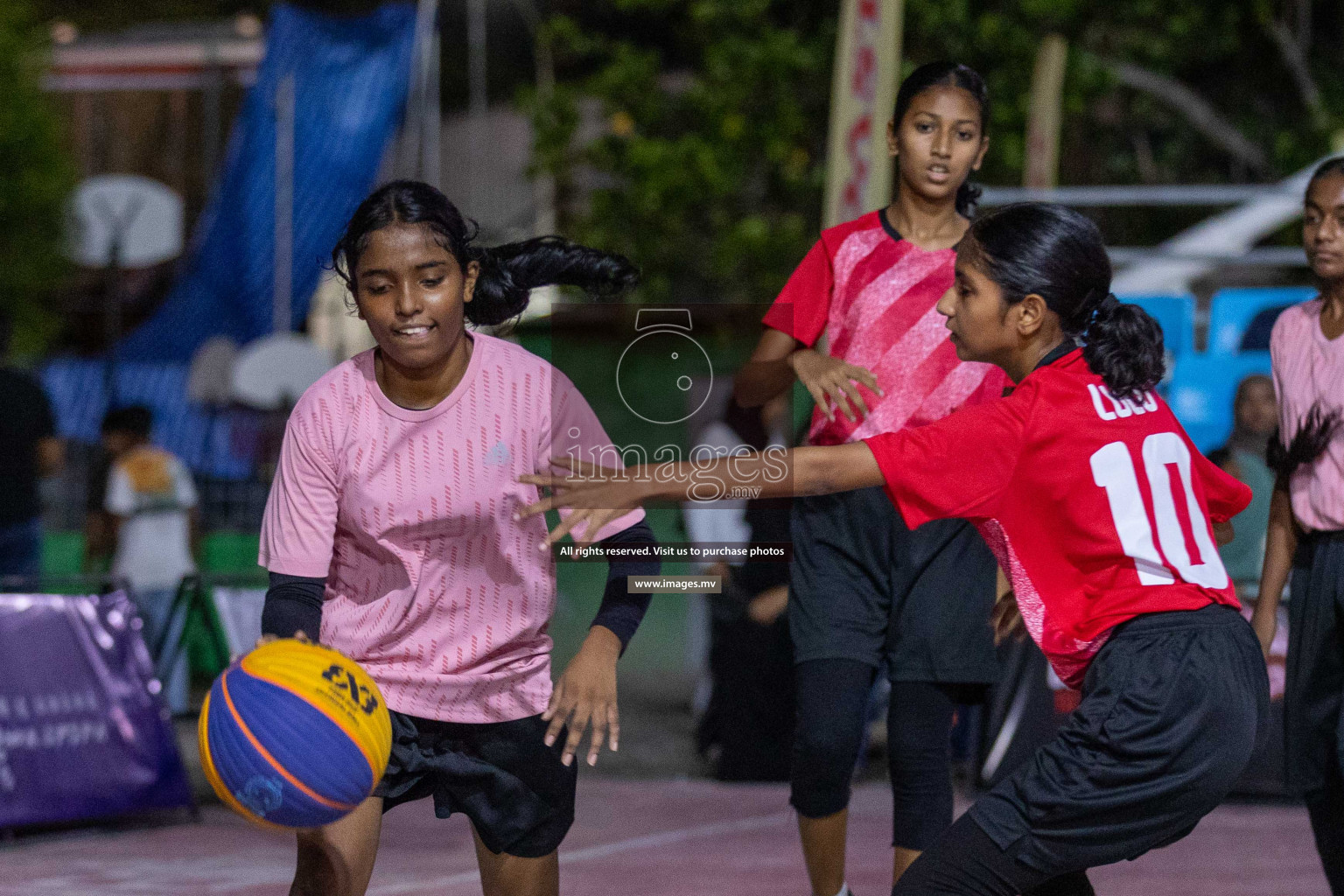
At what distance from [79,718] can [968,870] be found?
484 centimetres

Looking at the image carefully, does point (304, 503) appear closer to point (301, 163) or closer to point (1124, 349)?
point (1124, 349)

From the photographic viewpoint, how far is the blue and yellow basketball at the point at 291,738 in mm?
3207

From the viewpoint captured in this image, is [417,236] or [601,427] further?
[601,427]

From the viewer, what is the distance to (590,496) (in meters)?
3.21

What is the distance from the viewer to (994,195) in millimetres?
8867

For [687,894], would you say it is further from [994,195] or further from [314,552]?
[994,195]

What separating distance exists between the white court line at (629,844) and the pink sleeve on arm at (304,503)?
2467 mm

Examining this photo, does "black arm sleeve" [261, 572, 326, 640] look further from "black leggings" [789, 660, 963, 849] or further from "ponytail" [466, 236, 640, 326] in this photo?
"black leggings" [789, 660, 963, 849]

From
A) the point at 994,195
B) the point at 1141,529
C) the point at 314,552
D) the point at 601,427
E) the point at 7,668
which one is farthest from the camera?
the point at 994,195

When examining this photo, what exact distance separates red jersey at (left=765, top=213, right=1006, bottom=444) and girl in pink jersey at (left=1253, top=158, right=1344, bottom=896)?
0.87 metres

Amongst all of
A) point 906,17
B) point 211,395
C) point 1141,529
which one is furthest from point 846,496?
point 211,395

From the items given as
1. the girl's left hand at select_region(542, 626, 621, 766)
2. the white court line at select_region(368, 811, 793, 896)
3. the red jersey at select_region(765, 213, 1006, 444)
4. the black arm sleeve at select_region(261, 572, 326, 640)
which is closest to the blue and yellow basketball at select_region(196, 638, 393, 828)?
the black arm sleeve at select_region(261, 572, 326, 640)

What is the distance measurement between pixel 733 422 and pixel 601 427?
1832 millimetres

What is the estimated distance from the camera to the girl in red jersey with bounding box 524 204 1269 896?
305cm
